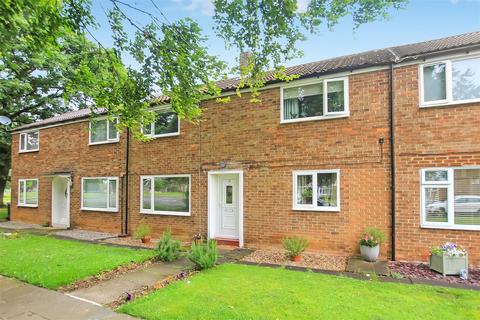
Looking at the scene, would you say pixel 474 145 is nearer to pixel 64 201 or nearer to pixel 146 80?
pixel 146 80

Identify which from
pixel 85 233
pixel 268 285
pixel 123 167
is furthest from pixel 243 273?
pixel 85 233

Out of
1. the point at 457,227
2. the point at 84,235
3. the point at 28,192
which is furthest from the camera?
the point at 28,192

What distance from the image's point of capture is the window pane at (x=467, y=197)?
745cm

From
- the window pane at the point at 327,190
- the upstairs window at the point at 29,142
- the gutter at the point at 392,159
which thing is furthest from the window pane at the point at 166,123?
the upstairs window at the point at 29,142

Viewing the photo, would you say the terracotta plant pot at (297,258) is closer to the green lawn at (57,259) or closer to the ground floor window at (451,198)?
the ground floor window at (451,198)

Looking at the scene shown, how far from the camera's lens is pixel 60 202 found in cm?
1642

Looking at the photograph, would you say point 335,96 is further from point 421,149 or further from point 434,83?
point 421,149

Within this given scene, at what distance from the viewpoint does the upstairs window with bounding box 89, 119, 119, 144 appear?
544 inches

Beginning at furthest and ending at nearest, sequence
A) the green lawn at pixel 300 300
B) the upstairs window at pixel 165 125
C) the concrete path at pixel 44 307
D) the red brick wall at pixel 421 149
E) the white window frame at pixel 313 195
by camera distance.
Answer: the upstairs window at pixel 165 125, the white window frame at pixel 313 195, the red brick wall at pixel 421 149, the concrete path at pixel 44 307, the green lawn at pixel 300 300

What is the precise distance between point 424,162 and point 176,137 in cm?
794

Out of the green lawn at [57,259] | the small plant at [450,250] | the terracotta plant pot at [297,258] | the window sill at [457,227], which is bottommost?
the green lawn at [57,259]

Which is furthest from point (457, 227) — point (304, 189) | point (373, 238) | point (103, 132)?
point (103, 132)

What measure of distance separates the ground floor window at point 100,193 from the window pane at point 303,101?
7.96 meters

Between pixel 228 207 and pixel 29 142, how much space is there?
13.5 meters
